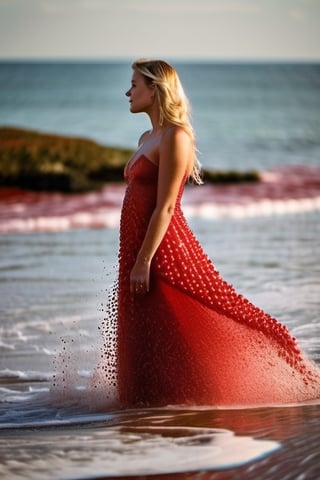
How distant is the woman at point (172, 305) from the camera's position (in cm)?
329

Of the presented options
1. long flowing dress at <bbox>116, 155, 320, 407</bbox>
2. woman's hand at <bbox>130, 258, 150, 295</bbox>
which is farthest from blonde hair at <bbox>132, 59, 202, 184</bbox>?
woman's hand at <bbox>130, 258, 150, 295</bbox>

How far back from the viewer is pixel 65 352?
184 inches

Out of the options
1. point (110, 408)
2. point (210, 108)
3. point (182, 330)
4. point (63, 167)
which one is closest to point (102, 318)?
point (110, 408)

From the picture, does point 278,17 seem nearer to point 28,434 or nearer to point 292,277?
point 292,277

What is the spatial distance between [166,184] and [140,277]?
11.2 inches

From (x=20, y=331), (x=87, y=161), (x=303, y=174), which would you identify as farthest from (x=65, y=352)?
(x=303, y=174)

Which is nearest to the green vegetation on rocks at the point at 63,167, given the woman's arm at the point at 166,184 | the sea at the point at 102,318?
the sea at the point at 102,318

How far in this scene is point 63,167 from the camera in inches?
586

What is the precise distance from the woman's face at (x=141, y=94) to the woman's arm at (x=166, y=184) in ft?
0.44

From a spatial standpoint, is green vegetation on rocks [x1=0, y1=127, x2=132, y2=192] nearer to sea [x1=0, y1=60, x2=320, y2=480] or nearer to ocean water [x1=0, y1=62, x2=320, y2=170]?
sea [x1=0, y1=60, x2=320, y2=480]

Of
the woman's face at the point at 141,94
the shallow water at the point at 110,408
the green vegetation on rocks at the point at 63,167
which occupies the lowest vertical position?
the shallow water at the point at 110,408

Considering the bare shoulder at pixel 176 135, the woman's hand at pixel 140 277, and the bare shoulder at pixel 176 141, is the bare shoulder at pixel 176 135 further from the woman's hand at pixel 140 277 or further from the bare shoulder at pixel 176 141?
the woman's hand at pixel 140 277

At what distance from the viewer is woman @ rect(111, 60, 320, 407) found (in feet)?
10.8

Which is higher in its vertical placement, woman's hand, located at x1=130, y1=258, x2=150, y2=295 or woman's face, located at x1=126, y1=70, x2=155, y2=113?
woman's face, located at x1=126, y1=70, x2=155, y2=113
